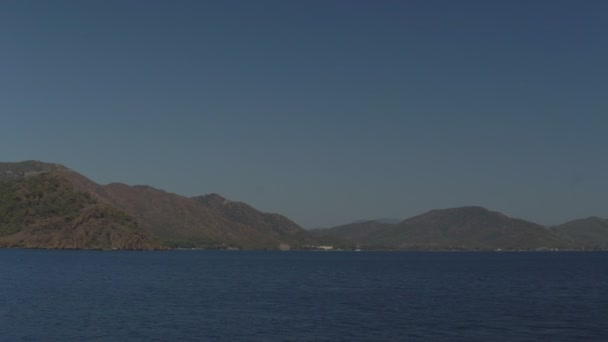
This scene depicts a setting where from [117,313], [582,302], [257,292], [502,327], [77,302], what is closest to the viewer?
[502,327]

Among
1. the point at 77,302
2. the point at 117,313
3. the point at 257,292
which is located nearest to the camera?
the point at 117,313

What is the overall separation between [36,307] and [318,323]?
45.7 m

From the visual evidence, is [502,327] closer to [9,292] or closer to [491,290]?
[491,290]

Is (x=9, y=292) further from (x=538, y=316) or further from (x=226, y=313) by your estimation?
(x=538, y=316)

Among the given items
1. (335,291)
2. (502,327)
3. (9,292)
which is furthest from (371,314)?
(9,292)

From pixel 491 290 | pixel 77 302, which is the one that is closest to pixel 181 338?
pixel 77 302

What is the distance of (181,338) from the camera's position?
73.4m

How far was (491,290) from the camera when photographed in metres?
142

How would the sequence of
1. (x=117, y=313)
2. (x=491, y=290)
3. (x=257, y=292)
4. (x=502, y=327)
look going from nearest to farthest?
1. (x=502, y=327)
2. (x=117, y=313)
3. (x=257, y=292)
4. (x=491, y=290)

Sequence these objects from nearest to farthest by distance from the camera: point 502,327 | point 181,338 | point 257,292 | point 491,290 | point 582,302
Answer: point 181,338
point 502,327
point 582,302
point 257,292
point 491,290

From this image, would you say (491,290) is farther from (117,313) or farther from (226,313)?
(117,313)

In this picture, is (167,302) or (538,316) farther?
(167,302)

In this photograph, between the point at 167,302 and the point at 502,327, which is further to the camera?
Result: the point at 167,302

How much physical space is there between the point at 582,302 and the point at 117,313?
267 ft
